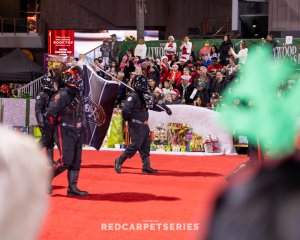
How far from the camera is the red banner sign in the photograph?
34438 millimetres

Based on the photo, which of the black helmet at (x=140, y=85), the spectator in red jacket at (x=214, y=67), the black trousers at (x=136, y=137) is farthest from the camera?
the spectator in red jacket at (x=214, y=67)

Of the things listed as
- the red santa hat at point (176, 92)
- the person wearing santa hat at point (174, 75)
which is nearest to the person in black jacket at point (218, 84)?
the red santa hat at point (176, 92)

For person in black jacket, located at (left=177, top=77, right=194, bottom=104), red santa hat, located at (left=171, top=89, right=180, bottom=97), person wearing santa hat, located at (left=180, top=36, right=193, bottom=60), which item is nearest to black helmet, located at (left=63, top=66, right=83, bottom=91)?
red santa hat, located at (left=171, top=89, right=180, bottom=97)

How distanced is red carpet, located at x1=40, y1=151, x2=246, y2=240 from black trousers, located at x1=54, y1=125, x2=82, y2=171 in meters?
0.51

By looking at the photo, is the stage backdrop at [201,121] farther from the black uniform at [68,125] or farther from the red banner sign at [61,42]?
the red banner sign at [61,42]

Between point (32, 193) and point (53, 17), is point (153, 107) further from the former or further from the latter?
point (53, 17)

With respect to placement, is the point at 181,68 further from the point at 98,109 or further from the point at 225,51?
the point at 98,109

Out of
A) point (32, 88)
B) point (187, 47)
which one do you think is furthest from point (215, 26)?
point (32, 88)

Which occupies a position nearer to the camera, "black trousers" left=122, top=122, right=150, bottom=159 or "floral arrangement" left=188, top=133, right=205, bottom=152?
"black trousers" left=122, top=122, right=150, bottom=159

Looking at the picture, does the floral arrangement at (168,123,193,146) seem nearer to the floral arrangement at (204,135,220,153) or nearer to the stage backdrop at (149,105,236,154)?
the stage backdrop at (149,105,236,154)

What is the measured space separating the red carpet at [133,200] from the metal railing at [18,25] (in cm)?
2102

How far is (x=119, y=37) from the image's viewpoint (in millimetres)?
37000

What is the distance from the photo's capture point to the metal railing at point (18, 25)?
36656 millimetres

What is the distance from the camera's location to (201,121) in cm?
1952
